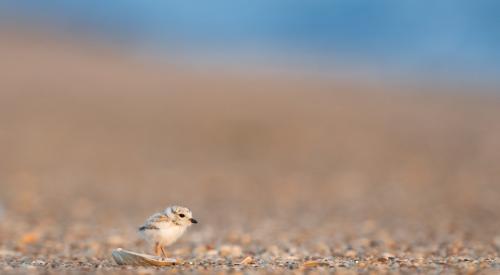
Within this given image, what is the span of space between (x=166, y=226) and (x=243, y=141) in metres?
13.3

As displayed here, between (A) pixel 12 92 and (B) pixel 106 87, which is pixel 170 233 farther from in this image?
(B) pixel 106 87

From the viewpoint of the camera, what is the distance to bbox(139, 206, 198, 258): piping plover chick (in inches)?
268

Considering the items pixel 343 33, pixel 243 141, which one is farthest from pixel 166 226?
pixel 343 33

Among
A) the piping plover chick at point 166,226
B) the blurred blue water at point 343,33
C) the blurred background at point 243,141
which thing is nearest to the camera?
the piping plover chick at point 166,226

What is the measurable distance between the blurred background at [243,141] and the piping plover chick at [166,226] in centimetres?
275

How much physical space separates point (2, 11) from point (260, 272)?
47.3 meters

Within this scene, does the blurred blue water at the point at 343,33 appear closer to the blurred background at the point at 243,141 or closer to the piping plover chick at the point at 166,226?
the blurred background at the point at 243,141

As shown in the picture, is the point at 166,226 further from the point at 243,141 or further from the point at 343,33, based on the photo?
the point at 343,33

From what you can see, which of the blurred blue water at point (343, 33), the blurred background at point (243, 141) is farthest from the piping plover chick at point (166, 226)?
the blurred blue water at point (343, 33)

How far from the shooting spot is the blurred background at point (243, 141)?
1223cm

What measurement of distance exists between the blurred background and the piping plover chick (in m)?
2.75

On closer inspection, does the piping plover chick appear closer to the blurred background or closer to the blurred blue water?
the blurred background

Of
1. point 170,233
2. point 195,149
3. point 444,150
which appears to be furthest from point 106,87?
point 170,233

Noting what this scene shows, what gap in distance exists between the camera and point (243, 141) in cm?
2009
